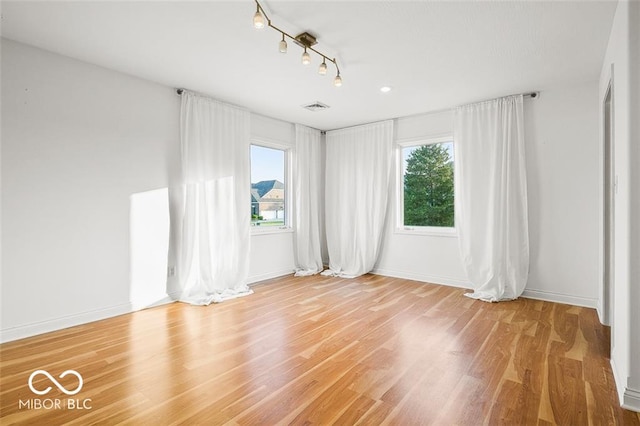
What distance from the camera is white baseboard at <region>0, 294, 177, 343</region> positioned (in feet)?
9.04

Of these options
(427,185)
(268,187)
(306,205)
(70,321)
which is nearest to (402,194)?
(427,185)

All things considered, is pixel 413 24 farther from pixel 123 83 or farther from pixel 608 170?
pixel 123 83

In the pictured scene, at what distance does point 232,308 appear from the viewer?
12.1 ft

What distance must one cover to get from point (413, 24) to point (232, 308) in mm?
3435

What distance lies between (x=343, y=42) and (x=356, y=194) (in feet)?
10.1

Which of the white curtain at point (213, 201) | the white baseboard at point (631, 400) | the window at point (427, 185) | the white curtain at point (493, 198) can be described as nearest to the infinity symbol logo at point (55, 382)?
the white curtain at point (213, 201)

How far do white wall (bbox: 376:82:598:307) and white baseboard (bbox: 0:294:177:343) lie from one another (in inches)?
191

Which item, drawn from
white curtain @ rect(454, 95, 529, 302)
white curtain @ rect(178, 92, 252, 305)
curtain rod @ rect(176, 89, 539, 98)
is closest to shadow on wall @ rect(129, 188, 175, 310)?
white curtain @ rect(178, 92, 252, 305)

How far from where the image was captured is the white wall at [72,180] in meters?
2.78

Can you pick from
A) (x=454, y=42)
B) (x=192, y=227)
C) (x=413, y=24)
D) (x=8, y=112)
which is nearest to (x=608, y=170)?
(x=454, y=42)

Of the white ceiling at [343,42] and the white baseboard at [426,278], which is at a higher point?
the white ceiling at [343,42]

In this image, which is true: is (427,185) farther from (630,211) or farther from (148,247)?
(148,247)

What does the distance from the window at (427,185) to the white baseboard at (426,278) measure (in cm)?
78

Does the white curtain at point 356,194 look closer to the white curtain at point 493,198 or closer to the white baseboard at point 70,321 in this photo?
the white curtain at point 493,198
